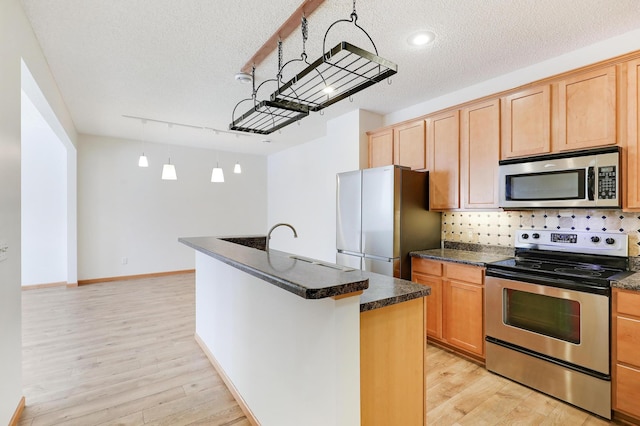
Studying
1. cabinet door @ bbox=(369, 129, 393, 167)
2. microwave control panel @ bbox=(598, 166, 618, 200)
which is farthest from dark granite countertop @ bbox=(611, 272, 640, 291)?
cabinet door @ bbox=(369, 129, 393, 167)

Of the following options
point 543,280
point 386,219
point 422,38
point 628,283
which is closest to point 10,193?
point 386,219

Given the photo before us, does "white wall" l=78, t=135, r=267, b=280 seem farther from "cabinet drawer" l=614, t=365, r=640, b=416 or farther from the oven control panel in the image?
"cabinet drawer" l=614, t=365, r=640, b=416

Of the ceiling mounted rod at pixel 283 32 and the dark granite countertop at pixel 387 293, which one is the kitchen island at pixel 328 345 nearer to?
the dark granite countertop at pixel 387 293

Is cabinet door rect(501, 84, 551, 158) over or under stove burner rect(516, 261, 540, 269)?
over

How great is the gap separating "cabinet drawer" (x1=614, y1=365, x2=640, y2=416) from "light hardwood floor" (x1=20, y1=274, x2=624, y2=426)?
0.59ft

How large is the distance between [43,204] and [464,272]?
657 cm

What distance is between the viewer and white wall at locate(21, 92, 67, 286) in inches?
200

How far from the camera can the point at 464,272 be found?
2832 millimetres

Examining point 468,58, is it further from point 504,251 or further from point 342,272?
point 342,272

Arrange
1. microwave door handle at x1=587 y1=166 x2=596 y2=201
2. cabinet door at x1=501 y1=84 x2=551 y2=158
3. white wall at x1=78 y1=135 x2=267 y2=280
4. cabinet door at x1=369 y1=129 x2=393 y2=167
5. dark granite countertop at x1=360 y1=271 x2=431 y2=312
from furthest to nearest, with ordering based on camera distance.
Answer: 1. white wall at x1=78 y1=135 x2=267 y2=280
2. cabinet door at x1=369 y1=129 x2=393 y2=167
3. cabinet door at x1=501 y1=84 x2=551 y2=158
4. microwave door handle at x1=587 y1=166 x2=596 y2=201
5. dark granite countertop at x1=360 y1=271 x2=431 y2=312

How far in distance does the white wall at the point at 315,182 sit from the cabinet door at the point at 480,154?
4.66 feet

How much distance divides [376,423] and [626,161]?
2.46 meters

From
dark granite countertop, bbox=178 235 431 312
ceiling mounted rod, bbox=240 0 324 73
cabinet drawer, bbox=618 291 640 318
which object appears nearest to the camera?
dark granite countertop, bbox=178 235 431 312

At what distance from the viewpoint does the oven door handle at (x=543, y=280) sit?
2.06 meters
